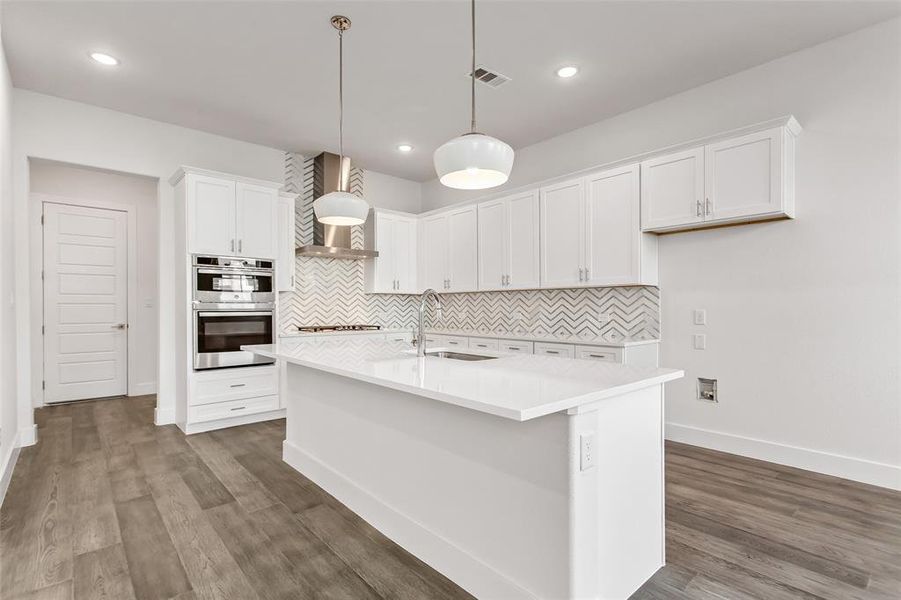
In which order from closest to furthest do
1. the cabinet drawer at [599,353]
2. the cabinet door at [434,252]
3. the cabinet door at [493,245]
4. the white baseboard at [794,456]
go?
the white baseboard at [794,456]
the cabinet drawer at [599,353]
the cabinet door at [493,245]
the cabinet door at [434,252]

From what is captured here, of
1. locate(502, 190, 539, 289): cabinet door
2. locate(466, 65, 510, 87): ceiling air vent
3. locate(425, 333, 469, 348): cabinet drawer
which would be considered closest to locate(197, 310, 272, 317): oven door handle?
locate(425, 333, 469, 348): cabinet drawer

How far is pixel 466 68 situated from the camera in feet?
11.0

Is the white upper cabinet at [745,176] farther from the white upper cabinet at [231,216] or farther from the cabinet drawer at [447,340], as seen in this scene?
the white upper cabinet at [231,216]

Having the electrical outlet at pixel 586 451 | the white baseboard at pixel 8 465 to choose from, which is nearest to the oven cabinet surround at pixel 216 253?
the white baseboard at pixel 8 465

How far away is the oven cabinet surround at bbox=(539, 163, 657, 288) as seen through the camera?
3.80 meters

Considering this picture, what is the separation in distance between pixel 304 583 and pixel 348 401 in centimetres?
97

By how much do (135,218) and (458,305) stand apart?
170 inches

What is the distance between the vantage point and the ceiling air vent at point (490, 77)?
11.0 ft

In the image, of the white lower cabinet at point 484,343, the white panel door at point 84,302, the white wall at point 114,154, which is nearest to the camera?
the white wall at point 114,154

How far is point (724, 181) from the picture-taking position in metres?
3.27

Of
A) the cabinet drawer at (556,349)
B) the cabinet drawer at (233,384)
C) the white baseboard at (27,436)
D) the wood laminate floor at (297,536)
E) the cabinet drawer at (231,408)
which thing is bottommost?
the wood laminate floor at (297,536)

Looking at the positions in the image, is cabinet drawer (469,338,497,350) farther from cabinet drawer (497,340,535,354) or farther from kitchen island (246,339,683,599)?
kitchen island (246,339,683,599)

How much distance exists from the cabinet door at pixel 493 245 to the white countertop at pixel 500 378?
2363 mm

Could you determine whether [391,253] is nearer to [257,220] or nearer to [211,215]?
[257,220]
